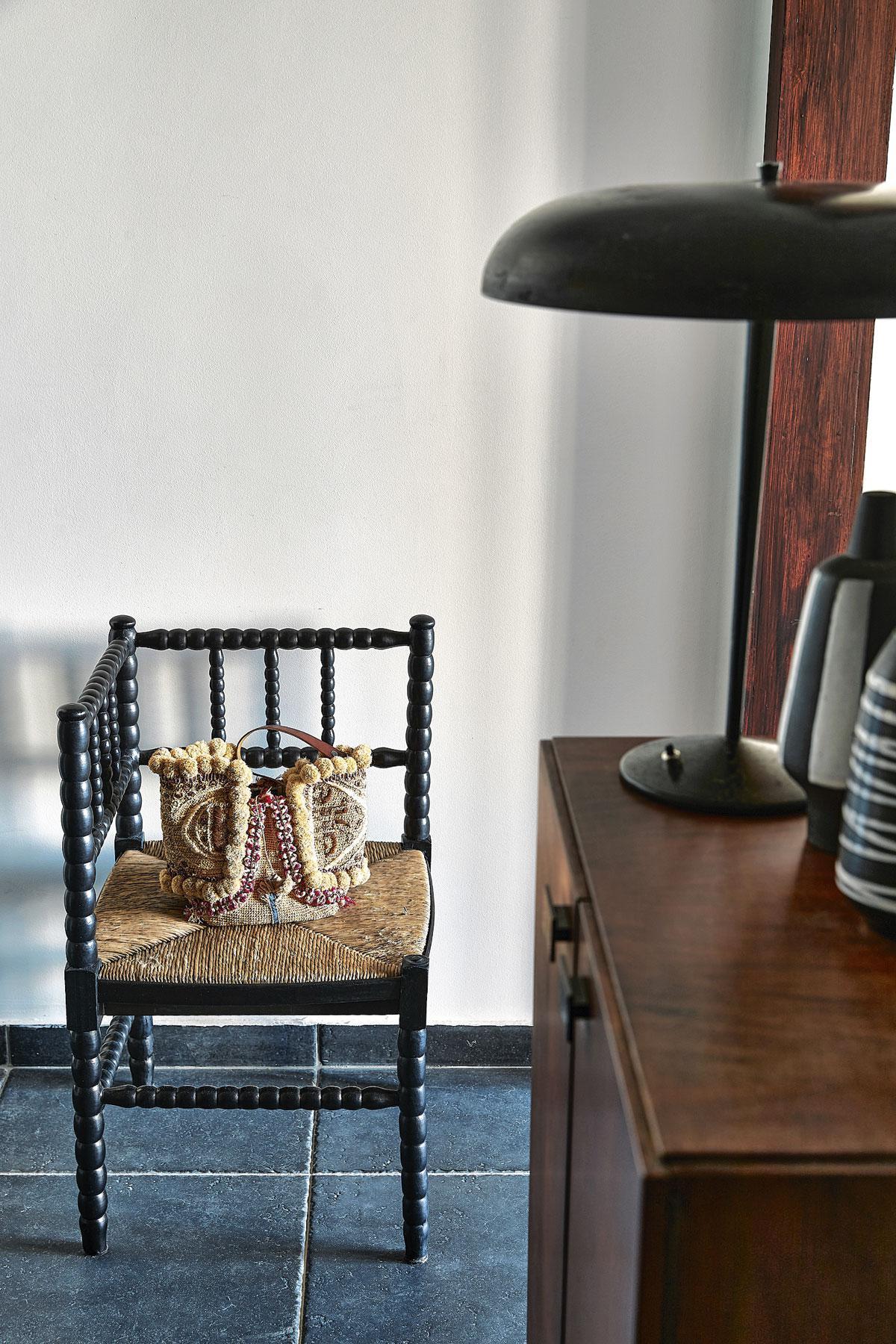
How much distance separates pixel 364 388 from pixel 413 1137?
1.09 meters

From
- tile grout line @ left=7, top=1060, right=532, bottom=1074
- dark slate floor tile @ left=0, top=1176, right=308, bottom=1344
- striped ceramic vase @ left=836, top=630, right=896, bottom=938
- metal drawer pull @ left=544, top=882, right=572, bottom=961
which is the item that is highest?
striped ceramic vase @ left=836, top=630, right=896, bottom=938

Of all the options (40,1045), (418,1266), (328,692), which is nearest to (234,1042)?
(40,1045)

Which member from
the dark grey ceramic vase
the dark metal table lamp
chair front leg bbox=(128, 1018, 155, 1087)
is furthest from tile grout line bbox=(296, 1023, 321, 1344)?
the dark metal table lamp

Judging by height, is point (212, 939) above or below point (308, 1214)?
above

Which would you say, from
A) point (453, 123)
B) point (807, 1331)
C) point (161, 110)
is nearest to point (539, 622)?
point (453, 123)

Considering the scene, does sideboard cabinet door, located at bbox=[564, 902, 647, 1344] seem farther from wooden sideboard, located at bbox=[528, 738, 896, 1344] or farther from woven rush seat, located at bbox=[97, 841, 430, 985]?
woven rush seat, located at bbox=[97, 841, 430, 985]

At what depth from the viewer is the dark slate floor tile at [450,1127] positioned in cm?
202

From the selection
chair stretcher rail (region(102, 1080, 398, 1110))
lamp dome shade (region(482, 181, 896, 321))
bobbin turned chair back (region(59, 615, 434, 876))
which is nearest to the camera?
lamp dome shade (region(482, 181, 896, 321))

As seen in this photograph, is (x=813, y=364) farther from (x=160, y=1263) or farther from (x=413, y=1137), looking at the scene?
(x=160, y=1263)

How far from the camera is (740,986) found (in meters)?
0.74

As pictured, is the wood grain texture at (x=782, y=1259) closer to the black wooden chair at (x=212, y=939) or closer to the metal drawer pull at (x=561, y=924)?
the metal drawer pull at (x=561, y=924)

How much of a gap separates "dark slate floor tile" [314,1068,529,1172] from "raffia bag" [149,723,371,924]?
50 cm

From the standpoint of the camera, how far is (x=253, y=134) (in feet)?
6.19

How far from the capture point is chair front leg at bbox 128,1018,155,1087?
2139mm
